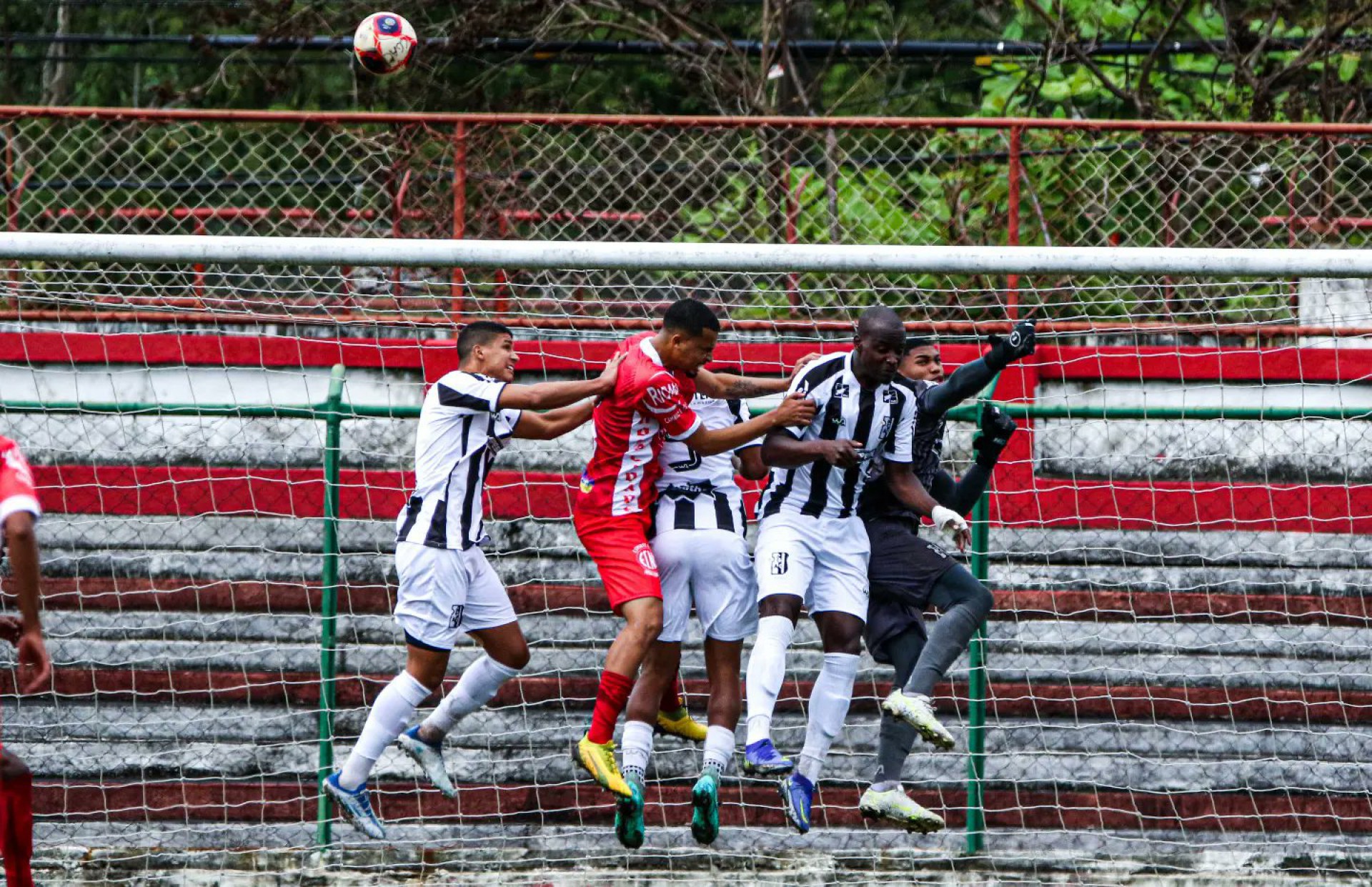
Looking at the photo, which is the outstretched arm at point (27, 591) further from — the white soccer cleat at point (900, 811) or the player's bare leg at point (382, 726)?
the white soccer cleat at point (900, 811)

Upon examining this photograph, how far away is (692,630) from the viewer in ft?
26.2

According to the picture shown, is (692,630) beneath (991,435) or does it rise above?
beneath

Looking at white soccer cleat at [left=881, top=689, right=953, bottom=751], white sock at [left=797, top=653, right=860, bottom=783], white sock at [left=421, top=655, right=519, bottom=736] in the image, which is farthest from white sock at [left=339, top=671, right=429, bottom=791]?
white soccer cleat at [left=881, top=689, right=953, bottom=751]

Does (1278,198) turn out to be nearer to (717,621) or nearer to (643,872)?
(717,621)

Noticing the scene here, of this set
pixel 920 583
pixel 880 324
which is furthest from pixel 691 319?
pixel 920 583

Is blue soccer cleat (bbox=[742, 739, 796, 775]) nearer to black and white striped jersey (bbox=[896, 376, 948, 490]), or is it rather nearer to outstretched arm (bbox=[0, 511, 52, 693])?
black and white striped jersey (bbox=[896, 376, 948, 490])

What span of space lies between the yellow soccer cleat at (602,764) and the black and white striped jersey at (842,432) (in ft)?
3.69

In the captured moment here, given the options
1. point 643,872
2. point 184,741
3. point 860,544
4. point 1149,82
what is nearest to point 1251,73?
point 1149,82

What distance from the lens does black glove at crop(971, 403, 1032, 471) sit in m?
5.82

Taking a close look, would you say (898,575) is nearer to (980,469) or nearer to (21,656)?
(980,469)

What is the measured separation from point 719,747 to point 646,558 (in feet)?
2.56

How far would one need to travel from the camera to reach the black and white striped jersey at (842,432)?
Result: 589 centimetres

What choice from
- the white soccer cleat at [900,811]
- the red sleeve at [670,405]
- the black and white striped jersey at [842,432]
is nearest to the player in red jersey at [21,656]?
the red sleeve at [670,405]

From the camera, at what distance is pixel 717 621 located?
5.91 meters
